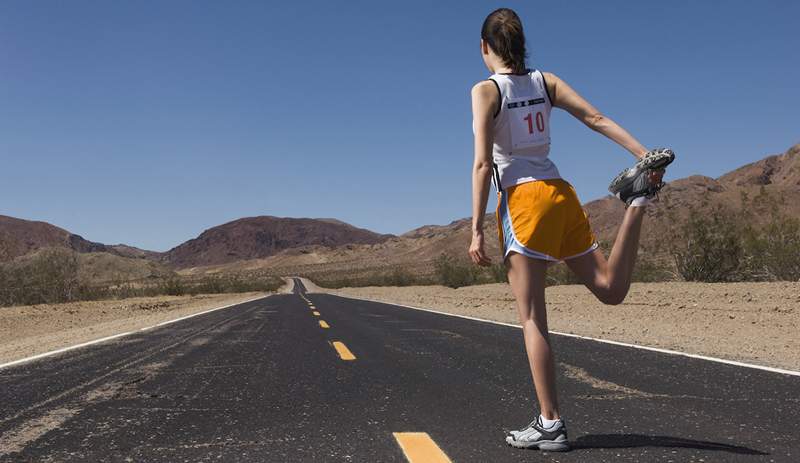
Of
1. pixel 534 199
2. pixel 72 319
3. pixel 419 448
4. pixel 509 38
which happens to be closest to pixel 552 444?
pixel 419 448

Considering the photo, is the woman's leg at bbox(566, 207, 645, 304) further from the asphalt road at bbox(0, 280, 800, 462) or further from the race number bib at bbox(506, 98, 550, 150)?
the asphalt road at bbox(0, 280, 800, 462)

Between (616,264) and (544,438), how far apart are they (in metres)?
1.01

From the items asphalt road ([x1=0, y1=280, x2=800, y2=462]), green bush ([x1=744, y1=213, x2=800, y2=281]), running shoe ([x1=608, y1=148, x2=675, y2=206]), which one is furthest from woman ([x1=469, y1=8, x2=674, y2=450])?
green bush ([x1=744, y1=213, x2=800, y2=281])

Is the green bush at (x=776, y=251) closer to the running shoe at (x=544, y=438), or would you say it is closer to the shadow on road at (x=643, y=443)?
the shadow on road at (x=643, y=443)

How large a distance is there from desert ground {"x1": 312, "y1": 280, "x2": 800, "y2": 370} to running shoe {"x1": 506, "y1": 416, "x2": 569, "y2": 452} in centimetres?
441

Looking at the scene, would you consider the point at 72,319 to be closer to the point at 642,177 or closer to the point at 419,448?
the point at 419,448

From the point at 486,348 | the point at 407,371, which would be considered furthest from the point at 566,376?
the point at 486,348

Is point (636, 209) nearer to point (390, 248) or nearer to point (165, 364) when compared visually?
point (165, 364)

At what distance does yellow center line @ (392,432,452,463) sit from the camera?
10.3 feet

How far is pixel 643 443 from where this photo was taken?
11.3ft

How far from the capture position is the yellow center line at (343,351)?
23.8 feet

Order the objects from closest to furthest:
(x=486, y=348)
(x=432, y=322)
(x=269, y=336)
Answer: (x=486, y=348)
(x=269, y=336)
(x=432, y=322)

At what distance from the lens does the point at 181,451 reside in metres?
3.34

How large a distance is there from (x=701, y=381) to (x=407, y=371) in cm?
271
